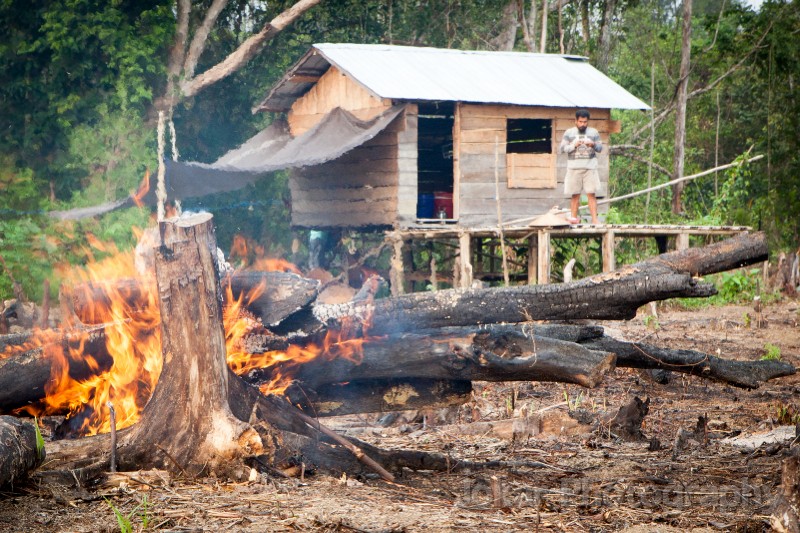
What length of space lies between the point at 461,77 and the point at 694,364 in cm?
1220

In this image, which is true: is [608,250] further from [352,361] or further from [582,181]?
[352,361]

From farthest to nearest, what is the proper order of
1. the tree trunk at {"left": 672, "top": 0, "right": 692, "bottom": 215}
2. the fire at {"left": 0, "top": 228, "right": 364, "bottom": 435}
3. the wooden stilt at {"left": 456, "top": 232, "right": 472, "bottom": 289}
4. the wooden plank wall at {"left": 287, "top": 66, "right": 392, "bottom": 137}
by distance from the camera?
1. the tree trunk at {"left": 672, "top": 0, "right": 692, "bottom": 215}
2. the wooden plank wall at {"left": 287, "top": 66, "right": 392, "bottom": 137}
3. the wooden stilt at {"left": 456, "top": 232, "right": 472, "bottom": 289}
4. the fire at {"left": 0, "top": 228, "right": 364, "bottom": 435}

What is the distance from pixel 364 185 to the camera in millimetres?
18406

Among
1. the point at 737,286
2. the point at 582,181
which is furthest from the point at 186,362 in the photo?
the point at 737,286

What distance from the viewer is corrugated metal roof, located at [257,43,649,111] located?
56.5 ft

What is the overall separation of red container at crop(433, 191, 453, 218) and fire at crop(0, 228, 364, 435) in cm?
1296

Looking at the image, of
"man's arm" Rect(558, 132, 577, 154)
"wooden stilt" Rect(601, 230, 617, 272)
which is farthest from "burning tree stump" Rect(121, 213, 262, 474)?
"wooden stilt" Rect(601, 230, 617, 272)

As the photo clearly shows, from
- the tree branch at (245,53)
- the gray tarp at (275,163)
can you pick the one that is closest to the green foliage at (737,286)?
the gray tarp at (275,163)

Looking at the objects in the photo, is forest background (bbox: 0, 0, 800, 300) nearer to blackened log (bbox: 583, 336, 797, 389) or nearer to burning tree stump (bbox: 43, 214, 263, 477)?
burning tree stump (bbox: 43, 214, 263, 477)

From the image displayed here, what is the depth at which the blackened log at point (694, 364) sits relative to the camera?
6.64 m

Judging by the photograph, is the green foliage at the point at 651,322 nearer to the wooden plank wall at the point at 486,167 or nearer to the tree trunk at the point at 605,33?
the wooden plank wall at the point at 486,167

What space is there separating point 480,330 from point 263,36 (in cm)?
1852

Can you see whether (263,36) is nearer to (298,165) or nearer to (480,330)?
(298,165)

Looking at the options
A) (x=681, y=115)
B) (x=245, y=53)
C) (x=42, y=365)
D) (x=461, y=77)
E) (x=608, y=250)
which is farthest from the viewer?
(x=681, y=115)
